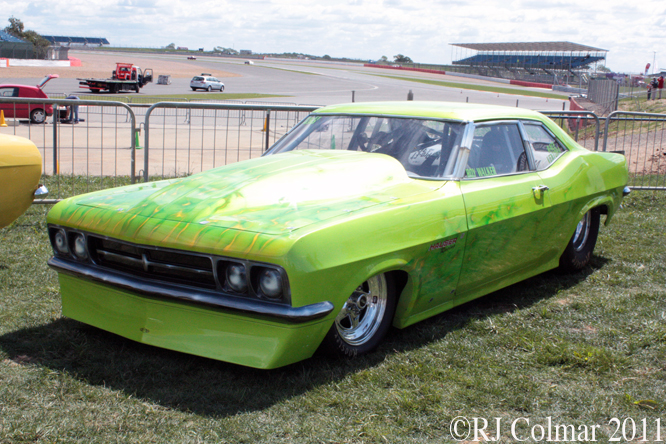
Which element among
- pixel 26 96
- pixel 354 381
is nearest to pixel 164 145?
pixel 354 381

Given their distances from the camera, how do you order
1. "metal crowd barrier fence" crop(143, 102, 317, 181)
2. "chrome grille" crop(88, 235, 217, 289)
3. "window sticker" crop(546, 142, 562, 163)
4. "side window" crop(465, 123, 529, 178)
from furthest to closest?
"metal crowd barrier fence" crop(143, 102, 317, 181), "window sticker" crop(546, 142, 562, 163), "side window" crop(465, 123, 529, 178), "chrome grille" crop(88, 235, 217, 289)

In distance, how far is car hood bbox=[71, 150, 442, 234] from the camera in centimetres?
310

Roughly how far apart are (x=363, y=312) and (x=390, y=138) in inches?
49.4

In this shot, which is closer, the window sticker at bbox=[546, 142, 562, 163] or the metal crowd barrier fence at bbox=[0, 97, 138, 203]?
the window sticker at bbox=[546, 142, 562, 163]

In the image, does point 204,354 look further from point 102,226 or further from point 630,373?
point 630,373

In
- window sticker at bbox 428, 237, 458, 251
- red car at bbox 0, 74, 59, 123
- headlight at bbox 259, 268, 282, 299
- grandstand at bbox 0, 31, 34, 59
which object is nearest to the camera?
headlight at bbox 259, 268, 282, 299

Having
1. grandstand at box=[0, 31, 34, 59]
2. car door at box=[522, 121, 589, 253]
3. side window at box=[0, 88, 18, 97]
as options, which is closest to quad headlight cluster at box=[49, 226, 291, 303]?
car door at box=[522, 121, 589, 253]

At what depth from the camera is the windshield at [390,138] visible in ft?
13.0

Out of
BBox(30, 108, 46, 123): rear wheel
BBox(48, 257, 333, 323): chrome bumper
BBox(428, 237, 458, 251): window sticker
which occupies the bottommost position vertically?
BBox(48, 257, 333, 323): chrome bumper

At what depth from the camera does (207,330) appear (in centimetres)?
304

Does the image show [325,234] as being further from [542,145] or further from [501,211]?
[542,145]

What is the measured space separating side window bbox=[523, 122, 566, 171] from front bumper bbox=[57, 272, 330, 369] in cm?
240

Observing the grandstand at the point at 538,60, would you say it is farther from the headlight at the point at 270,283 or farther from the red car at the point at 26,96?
the headlight at the point at 270,283

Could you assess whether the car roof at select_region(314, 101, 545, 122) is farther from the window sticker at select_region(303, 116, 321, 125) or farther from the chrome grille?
the chrome grille
